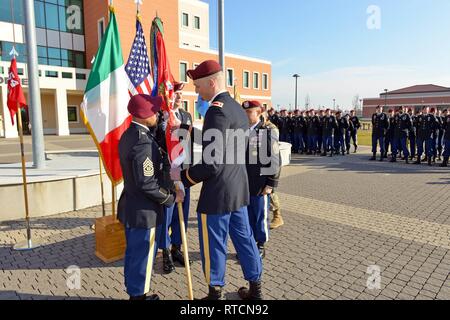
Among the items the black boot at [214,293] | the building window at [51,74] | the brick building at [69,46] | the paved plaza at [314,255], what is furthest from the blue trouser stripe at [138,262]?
the building window at [51,74]

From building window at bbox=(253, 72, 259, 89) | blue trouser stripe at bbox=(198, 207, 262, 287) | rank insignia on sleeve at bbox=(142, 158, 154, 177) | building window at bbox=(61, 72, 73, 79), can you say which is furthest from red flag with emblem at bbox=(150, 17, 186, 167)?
building window at bbox=(253, 72, 259, 89)

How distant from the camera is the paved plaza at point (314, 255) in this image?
3438 millimetres

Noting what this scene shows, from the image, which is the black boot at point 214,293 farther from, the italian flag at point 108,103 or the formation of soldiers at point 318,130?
the formation of soldiers at point 318,130

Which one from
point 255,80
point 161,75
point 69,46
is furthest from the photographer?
point 255,80

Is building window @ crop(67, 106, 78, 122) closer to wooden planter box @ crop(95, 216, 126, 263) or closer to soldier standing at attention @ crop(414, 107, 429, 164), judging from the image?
soldier standing at attention @ crop(414, 107, 429, 164)

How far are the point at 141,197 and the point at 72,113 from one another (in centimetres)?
3192

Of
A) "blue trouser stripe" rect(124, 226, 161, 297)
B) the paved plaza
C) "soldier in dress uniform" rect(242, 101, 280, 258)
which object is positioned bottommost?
the paved plaza

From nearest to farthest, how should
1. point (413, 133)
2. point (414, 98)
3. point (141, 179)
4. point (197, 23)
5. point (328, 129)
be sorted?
1. point (141, 179)
2. point (413, 133)
3. point (328, 129)
4. point (197, 23)
5. point (414, 98)

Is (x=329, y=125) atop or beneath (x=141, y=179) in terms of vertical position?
atop

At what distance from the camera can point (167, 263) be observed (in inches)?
155

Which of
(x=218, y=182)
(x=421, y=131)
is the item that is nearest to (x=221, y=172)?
(x=218, y=182)

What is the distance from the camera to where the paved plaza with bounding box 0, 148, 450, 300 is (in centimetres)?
344

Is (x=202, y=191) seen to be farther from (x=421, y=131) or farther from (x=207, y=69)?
(x=421, y=131)

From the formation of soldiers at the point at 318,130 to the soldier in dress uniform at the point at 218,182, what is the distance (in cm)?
1254
